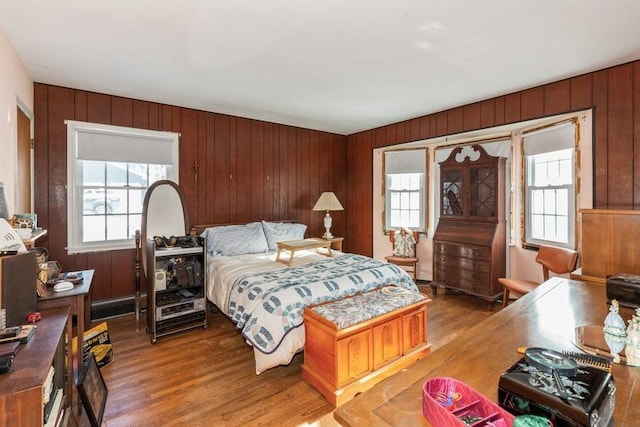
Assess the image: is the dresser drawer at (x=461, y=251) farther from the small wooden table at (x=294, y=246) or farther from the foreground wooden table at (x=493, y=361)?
the foreground wooden table at (x=493, y=361)

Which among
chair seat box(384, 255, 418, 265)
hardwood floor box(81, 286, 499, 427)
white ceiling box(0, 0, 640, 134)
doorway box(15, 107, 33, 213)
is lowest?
hardwood floor box(81, 286, 499, 427)

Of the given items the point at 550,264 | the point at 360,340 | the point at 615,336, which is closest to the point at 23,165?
the point at 360,340

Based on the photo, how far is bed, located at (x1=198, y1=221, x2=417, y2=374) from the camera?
234cm

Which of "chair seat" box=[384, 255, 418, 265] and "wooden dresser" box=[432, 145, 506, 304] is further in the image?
"chair seat" box=[384, 255, 418, 265]

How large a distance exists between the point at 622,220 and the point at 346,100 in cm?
284

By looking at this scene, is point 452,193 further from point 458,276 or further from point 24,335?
point 24,335

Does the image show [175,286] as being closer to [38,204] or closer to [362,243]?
[38,204]

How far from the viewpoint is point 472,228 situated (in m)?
4.06

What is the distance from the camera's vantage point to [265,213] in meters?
4.86

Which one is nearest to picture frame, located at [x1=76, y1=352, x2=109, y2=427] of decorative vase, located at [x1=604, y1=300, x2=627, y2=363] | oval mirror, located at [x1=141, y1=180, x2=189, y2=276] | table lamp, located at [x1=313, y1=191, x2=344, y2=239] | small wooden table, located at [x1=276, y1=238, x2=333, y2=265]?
oval mirror, located at [x1=141, y1=180, x2=189, y2=276]

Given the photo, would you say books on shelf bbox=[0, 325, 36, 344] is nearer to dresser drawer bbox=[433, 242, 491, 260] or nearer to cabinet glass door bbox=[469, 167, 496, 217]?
dresser drawer bbox=[433, 242, 491, 260]

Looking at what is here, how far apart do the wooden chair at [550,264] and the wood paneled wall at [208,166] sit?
303 centimetres

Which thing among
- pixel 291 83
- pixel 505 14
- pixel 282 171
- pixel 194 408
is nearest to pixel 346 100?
pixel 291 83

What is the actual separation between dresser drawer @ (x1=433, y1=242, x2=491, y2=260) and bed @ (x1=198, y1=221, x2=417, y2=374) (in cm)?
125
